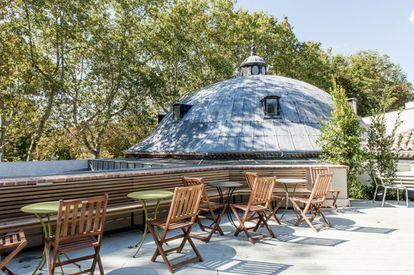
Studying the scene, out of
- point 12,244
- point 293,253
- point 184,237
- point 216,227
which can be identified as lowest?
point 293,253

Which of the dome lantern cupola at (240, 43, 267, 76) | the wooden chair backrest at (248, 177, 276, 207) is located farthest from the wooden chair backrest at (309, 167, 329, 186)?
the dome lantern cupola at (240, 43, 267, 76)

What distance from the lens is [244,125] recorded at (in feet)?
55.6

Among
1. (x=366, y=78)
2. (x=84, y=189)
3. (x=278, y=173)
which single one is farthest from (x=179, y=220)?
(x=366, y=78)

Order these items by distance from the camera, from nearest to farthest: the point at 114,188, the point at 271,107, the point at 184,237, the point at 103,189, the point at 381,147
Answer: the point at 184,237 < the point at 103,189 < the point at 114,188 < the point at 381,147 < the point at 271,107

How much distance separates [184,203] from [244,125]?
12.0 m

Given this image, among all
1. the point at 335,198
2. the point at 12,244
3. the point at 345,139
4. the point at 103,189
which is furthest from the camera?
the point at 345,139

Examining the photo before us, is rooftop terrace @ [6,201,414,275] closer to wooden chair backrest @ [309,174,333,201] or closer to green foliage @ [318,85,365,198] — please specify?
wooden chair backrest @ [309,174,333,201]

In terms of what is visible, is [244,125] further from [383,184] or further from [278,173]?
[383,184]

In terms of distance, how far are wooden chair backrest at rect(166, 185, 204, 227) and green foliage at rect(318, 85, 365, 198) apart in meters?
6.99

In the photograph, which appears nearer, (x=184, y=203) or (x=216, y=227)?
(x=184, y=203)

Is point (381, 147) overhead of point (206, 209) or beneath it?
overhead

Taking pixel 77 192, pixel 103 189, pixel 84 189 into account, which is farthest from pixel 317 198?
pixel 77 192

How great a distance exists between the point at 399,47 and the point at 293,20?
10826 millimetres

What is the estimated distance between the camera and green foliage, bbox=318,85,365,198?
10.6 m
